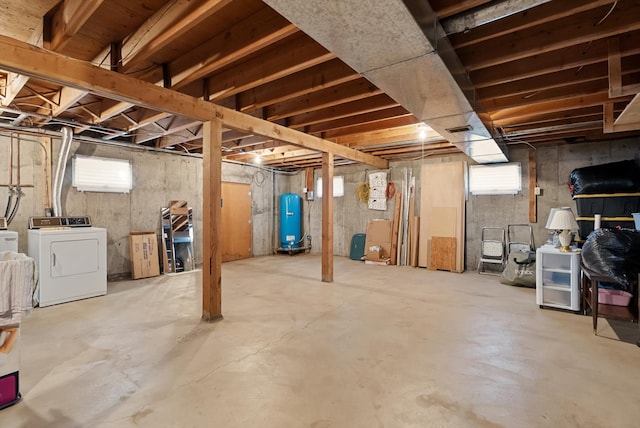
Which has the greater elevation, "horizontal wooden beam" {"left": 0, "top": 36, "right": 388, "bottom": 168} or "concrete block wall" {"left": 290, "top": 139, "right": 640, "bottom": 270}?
"horizontal wooden beam" {"left": 0, "top": 36, "right": 388, "bottom": 168}

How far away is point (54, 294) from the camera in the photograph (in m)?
3.71

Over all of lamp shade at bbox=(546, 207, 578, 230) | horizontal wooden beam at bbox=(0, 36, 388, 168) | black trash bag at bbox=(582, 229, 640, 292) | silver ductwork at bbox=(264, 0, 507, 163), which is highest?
horizontal wooden beam at bbox=(0, 36, 388, 168)

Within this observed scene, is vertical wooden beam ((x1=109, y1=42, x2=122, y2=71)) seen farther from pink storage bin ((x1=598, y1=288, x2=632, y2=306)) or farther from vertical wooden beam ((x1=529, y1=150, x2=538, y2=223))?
vertical wooden beam ((x1=529, y1=150, x2=538, y2=223))

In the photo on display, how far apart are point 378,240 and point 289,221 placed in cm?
234

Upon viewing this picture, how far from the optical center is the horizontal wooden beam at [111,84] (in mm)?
2023

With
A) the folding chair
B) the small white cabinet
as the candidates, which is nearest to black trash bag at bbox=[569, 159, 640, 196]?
the small white cabinet

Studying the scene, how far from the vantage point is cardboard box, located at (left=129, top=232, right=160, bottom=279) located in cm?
512

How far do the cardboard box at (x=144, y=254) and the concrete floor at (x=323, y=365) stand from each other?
131 cm

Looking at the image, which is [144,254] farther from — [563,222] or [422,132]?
[563,222]

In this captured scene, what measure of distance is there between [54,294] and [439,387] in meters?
4.32

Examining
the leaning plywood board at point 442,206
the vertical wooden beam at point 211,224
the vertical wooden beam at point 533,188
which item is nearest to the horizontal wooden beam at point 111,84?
the vertical wooden beam at point 211,224

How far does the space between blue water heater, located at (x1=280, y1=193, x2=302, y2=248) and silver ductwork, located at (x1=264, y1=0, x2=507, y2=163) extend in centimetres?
537

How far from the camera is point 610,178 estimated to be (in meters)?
4.03

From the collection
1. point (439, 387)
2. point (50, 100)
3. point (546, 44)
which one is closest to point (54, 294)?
point (50, 100)
